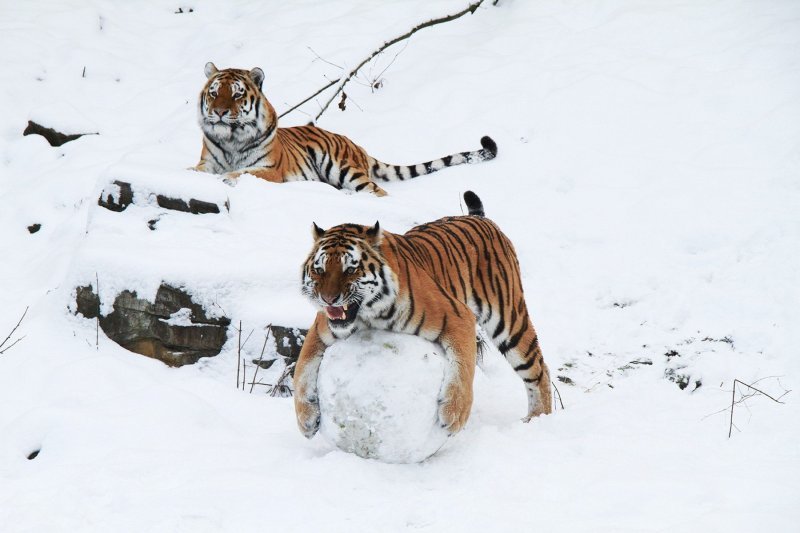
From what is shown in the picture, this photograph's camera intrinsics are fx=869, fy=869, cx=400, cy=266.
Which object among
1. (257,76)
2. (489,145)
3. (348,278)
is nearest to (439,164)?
(489,145)

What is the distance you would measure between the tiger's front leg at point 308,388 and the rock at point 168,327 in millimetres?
1172

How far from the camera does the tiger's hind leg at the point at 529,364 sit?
4434mm

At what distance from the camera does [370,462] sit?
11.9 feet

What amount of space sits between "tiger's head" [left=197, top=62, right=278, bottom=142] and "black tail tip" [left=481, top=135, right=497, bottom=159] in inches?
70.1

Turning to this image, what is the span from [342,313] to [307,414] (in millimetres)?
565

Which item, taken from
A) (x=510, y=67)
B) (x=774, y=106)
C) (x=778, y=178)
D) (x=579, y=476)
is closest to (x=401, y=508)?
(x=579, y=476)

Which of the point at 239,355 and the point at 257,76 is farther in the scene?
the point at 257,76

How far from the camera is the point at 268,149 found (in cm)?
699

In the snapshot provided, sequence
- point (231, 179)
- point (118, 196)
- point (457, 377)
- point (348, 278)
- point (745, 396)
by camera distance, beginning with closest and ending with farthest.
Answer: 1. point (348, 278)
2. point (457, 377)
3. point (745, 396)
4. point (118, 196)
5. point (231, 179)

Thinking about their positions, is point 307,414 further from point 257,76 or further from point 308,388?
point 257,76

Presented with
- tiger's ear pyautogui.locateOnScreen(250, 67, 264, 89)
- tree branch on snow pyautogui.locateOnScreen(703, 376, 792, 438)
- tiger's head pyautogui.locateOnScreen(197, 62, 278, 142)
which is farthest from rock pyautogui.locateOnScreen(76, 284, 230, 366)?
tiger's ear pyautogui.locateOnScreen(250, 67, 264, 89)

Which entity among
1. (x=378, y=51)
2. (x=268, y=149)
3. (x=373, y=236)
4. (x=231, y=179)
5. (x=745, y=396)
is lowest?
(x=745, y=396)

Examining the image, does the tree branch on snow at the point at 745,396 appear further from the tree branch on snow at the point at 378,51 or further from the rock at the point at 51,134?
the rock at the point at 51,134

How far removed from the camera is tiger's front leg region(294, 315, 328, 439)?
3.75 meters
